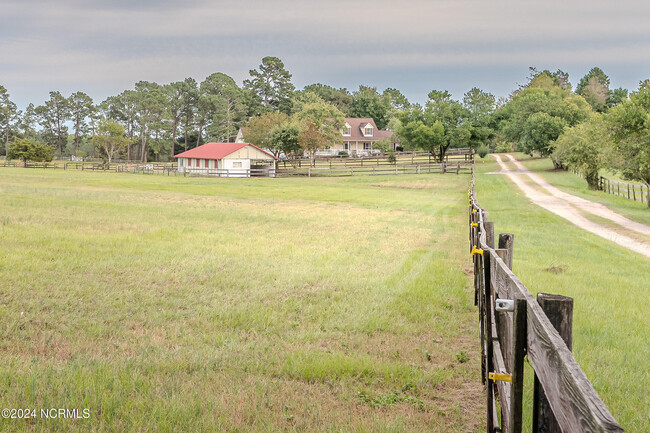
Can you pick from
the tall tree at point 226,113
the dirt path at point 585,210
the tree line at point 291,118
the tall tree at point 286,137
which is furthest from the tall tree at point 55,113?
the dirt path at point 585,210

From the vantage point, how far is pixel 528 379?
Answer: 551cm

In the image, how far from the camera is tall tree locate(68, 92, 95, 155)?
120062 mm

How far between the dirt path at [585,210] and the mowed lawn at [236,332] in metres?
4.43

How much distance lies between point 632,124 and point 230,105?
94.5 m

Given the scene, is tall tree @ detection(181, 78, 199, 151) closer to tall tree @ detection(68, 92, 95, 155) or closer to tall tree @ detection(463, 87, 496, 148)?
tall tree @ detection(68, 92, 95, 155)

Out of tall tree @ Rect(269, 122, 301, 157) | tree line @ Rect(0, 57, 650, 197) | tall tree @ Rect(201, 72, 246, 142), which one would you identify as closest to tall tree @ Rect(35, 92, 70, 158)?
tree line @ Rect(0, 57, 650, 197)

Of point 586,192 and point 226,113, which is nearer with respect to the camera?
point 586,192

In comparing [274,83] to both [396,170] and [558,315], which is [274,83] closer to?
[396,170]

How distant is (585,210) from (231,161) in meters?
50.4

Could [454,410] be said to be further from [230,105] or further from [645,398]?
[230,105]

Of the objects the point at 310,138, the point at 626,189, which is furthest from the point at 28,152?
the point at 626,189

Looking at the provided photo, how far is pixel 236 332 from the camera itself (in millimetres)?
7219

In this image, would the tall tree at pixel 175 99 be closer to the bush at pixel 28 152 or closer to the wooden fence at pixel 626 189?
the bush at pixel 28 152

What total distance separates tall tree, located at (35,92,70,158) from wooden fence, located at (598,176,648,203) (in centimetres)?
11361
